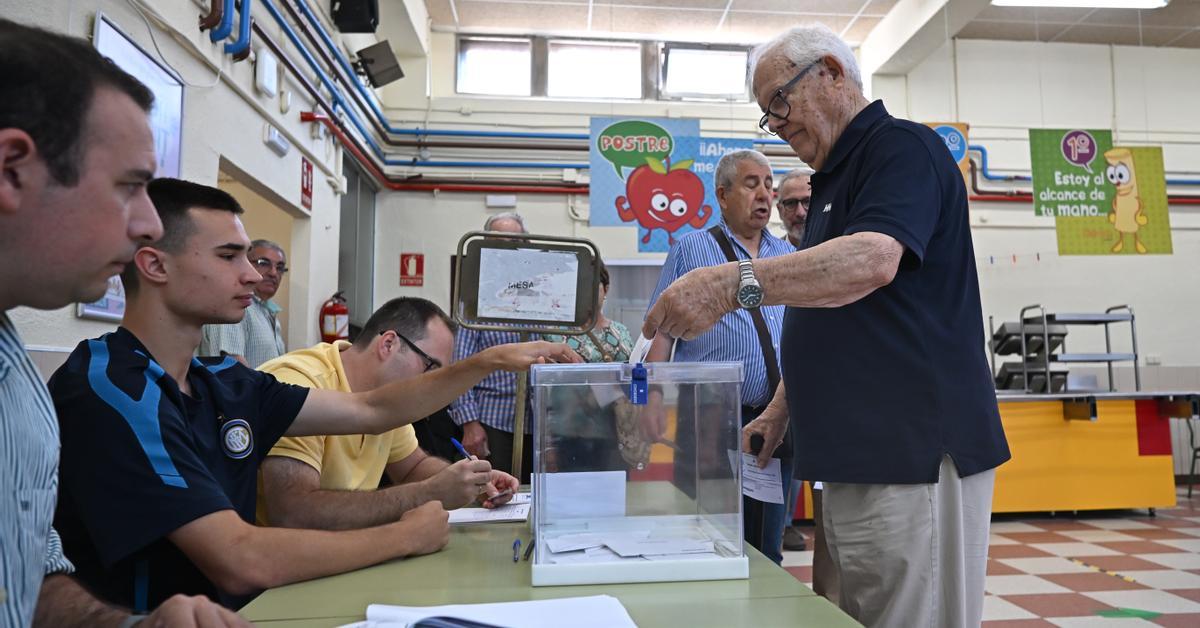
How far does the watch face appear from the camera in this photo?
3.72 feet

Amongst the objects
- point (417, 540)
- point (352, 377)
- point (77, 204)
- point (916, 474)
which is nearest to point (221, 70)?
point (352, 377)

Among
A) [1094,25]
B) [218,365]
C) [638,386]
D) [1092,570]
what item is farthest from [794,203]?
[1094,25]

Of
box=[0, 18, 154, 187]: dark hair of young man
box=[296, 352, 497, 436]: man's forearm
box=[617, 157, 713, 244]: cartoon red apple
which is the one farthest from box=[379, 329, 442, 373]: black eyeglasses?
box=[617, 157, 713, 244]: cartoon red apple

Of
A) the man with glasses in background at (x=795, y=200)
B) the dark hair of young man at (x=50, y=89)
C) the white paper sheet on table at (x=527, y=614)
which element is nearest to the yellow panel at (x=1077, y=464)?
the man with glasses in background at (x=795, y=200)

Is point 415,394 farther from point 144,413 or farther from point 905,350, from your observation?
point 905,350

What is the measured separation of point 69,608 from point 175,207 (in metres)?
0.69

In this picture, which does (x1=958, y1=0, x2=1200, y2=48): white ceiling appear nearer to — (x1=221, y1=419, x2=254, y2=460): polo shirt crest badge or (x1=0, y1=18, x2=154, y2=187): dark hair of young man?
(x1=221, y1=419, x2=254, y2=460): polo shirt crest badge

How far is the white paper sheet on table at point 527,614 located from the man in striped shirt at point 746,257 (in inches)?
43.4

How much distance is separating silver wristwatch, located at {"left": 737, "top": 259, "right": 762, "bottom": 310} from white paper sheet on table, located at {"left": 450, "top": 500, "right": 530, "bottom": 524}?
25.3 inches

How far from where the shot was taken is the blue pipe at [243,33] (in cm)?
329

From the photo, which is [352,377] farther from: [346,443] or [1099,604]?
[1099,604]

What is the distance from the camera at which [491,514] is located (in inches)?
60.5

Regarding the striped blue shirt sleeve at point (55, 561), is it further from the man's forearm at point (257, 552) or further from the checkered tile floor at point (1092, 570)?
the checkered tile floor at point (1092, 570)

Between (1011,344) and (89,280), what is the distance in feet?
19.6
